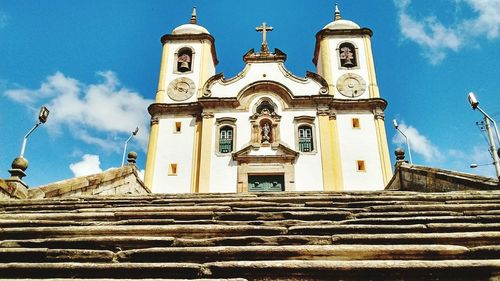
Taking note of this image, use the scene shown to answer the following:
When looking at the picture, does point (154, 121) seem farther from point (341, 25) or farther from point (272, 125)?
point (341, 25)

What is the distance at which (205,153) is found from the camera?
53.6ft

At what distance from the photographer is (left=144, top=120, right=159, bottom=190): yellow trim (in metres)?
16.4

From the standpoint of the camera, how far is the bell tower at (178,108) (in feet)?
54.5

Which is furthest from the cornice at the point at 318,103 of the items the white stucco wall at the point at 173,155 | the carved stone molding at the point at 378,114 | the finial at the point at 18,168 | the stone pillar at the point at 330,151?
the finial at the point at 18,168

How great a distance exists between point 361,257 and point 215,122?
1432cm

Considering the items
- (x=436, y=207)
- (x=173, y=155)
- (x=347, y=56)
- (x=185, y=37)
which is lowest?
(x=436, y=207)

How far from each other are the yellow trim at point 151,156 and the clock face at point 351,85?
902cm

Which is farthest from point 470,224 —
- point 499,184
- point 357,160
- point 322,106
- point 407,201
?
point 322,106

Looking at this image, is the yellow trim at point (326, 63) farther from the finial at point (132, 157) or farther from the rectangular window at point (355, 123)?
the finial at point (132, 157)

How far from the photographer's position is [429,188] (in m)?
8.09

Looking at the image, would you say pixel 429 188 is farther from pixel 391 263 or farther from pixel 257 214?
pixel 391 263

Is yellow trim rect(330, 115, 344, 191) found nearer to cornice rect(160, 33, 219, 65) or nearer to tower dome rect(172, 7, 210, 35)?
cornice rect(160, 33, 219, 65)

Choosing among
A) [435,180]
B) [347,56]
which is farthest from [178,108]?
[435,180]

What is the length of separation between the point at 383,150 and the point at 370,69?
4.86m
